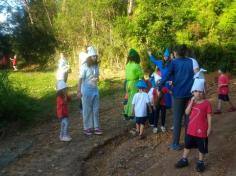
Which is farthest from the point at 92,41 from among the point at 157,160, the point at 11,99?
the point at 157,160

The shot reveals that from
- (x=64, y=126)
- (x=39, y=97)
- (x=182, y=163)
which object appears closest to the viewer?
(x=182, y=163)

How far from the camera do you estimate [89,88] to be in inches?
408

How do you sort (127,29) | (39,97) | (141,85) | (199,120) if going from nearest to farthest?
1. (199,120)
2. (141,85)
3. (39,97)
4. (127,29)

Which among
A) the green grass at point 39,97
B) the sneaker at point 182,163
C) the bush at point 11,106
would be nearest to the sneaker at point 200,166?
the sneaker at point 182,163

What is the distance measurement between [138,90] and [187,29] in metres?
11.2

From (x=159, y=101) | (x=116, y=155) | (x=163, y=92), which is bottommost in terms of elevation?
(x=116, y=155)

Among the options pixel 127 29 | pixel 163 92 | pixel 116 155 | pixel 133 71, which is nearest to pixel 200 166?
pixel 116 155

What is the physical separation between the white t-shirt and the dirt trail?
1.95 ft

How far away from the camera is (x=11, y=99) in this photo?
12.2 metres

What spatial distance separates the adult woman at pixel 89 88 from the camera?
1026cm

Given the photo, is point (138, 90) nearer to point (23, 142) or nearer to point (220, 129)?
point (220, 129)

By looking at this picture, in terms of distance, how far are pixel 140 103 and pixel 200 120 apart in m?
2.66

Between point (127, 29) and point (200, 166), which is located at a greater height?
point (127, 29)

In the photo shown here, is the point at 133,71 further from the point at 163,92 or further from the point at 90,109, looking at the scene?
the point at 90,109
